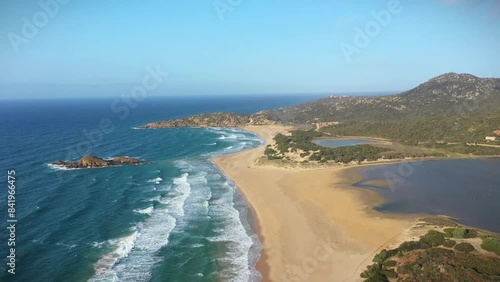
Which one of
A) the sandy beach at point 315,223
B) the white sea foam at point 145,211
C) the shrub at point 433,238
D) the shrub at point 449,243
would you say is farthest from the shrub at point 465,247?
the white sea foam at point 145,211

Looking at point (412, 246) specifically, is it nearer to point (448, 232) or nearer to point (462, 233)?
point (448, 232)

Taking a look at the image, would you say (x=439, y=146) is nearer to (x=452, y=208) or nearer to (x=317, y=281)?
(x=452, y=208)

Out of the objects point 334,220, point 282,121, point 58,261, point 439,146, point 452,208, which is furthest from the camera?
point 282,121

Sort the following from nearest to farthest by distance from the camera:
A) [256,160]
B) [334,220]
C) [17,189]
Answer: [334,220] < [17,189] < [256,160]

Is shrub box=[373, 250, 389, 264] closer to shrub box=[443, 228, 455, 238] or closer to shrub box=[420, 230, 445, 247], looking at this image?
shrub box=[420, 230, 445, 247]

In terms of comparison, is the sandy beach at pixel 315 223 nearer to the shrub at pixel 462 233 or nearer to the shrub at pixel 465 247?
the shrub at pixel 462 233

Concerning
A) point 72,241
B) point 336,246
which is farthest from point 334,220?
point 72,241
